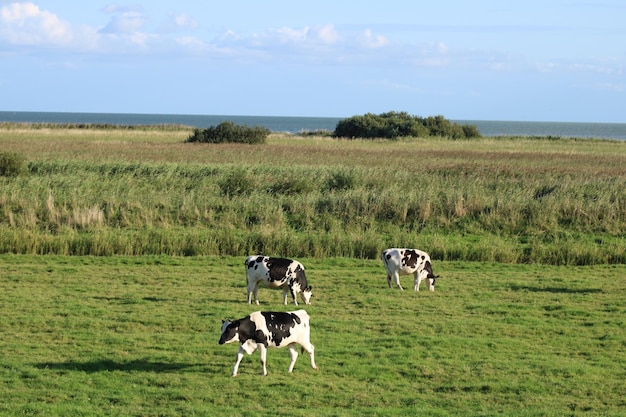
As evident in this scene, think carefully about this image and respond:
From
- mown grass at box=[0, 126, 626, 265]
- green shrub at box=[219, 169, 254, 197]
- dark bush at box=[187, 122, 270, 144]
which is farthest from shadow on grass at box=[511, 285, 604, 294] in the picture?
dark bush at box=[187, 122, 270, 144]

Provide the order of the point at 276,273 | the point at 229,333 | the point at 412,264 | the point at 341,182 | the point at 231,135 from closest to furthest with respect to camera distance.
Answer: the point at 229,333, the point at 276,273, the point at 412,264, the point at 341,182, the point at 231,135

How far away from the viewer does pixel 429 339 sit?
1566 cm

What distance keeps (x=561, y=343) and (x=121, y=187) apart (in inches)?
1073

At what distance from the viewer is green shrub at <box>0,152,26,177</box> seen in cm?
4209

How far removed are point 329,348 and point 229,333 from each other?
2.68 metres

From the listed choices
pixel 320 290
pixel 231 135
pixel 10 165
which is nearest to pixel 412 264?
pixel 320 290

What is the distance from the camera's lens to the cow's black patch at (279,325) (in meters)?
13.0

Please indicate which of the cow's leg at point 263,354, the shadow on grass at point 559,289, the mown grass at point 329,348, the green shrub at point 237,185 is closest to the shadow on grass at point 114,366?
the mown grass at point 329,348

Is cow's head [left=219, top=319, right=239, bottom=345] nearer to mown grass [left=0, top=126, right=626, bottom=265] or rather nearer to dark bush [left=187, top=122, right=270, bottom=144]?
mown grass [left=0, top=126, right=626, bottom=265]

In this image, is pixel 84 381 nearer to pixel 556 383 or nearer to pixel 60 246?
pixel 556 383

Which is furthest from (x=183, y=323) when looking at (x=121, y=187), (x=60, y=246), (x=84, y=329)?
(x=121, y=187)

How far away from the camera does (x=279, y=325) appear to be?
43.0ft

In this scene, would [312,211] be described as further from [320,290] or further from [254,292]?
[254,292]

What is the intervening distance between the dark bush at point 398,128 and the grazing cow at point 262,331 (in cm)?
8749
